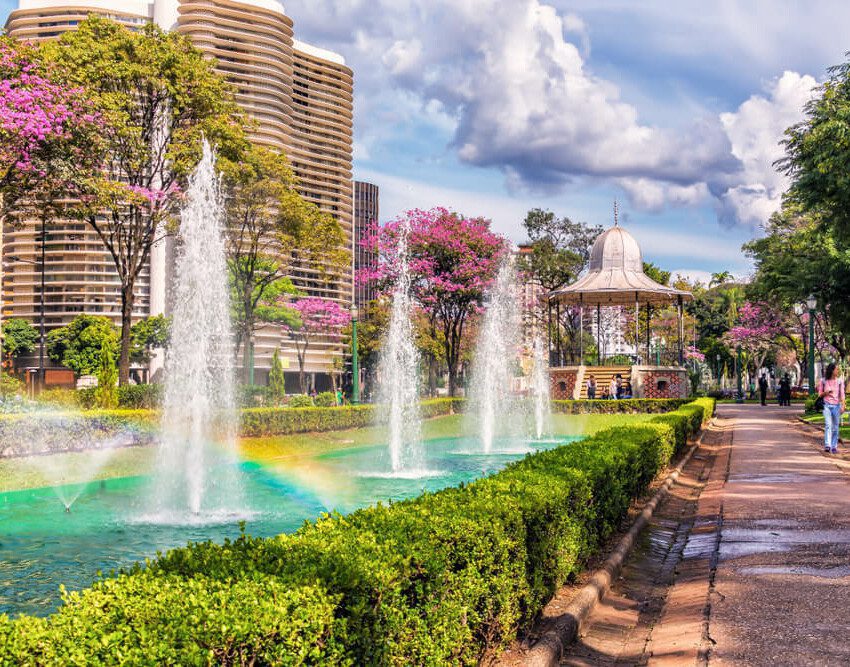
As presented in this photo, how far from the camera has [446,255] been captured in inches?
1487

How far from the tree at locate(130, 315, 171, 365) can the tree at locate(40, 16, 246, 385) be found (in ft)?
168

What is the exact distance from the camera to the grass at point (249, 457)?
1577 cm

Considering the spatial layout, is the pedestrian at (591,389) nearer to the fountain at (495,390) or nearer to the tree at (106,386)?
the fountain at (495,390)

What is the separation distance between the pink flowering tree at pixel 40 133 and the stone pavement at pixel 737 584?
16131mm

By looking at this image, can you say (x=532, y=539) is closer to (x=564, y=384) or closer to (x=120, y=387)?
(x=120, y=387)

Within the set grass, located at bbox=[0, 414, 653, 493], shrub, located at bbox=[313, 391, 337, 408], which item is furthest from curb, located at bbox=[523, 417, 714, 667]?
shrub, located at bbox=[313, 391, 337, 408]

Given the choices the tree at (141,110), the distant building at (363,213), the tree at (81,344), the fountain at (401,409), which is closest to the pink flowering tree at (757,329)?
the fountain at (401,409)

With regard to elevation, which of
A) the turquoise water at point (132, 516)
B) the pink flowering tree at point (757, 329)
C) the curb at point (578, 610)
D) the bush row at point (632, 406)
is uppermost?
the pink flowering tree at point (757, 329)

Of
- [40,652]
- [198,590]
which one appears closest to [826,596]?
[198,590]

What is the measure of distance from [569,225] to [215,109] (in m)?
30.4

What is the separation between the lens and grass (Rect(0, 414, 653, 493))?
15773 millimetres

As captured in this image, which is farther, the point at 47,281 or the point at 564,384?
the point at 47,281

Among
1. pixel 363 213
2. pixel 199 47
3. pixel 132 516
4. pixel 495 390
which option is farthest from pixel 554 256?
pixel 363 213

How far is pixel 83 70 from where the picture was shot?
73.7 feet
